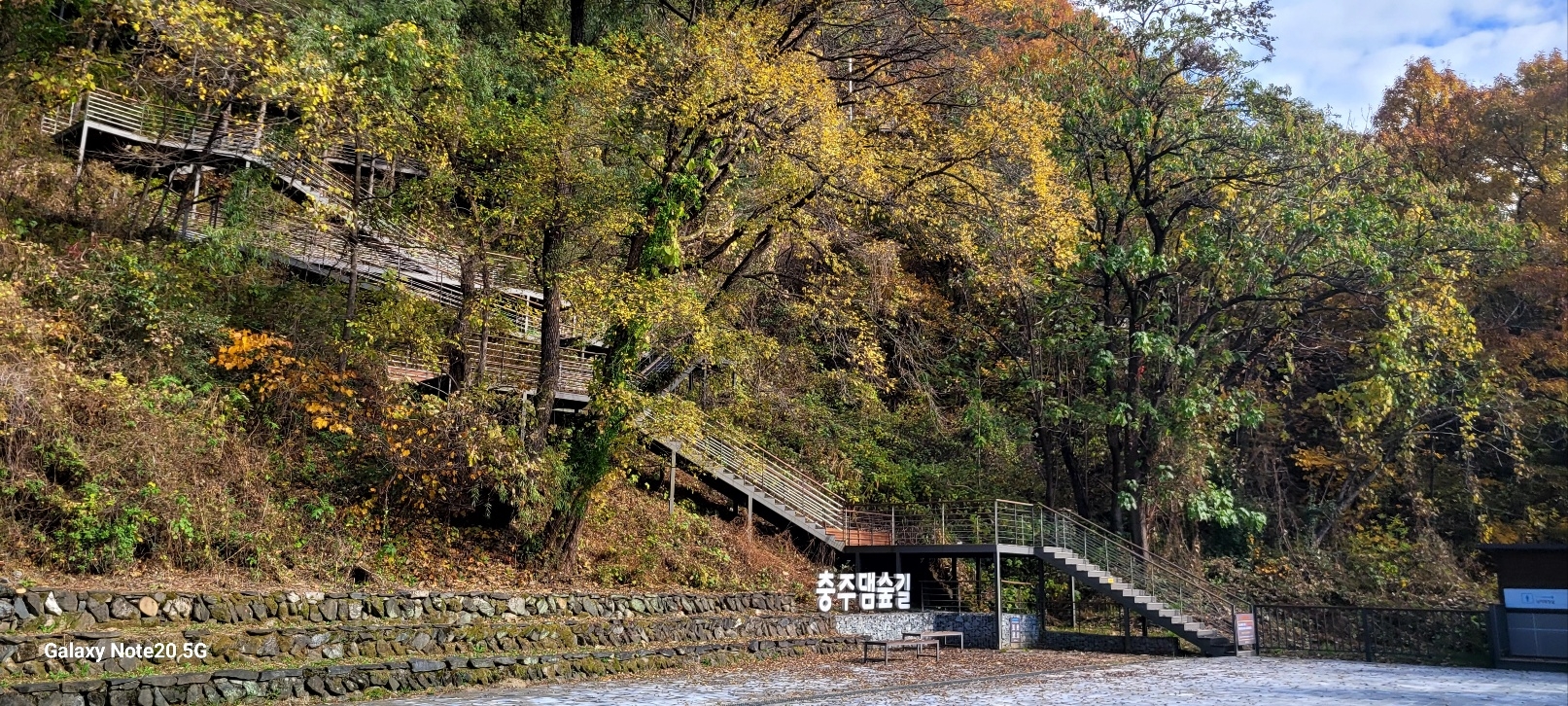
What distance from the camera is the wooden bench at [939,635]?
19.6 metres

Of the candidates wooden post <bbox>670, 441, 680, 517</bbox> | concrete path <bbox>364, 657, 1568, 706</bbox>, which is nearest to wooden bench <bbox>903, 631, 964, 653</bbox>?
concrete path <bbox>364, 657, 1568, 706</bbox>

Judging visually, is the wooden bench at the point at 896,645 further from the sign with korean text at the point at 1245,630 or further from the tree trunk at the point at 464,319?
the tree trunk at the point at 464,319

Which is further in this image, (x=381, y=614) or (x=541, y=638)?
(x=541, y=638)

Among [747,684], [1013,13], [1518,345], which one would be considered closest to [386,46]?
[747,684]

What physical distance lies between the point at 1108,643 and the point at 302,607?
1617cm

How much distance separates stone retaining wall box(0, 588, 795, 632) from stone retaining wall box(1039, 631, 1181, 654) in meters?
8.48

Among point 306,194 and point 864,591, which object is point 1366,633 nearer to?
point 864,591

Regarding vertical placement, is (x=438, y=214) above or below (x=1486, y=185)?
below

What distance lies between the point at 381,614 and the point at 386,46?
356 inches

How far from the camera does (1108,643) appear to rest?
2252 cm

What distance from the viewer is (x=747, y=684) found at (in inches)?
592

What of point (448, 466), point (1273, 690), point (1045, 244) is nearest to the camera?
point (1273, 690)

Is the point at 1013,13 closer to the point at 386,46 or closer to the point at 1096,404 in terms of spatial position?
the point at 1096,404

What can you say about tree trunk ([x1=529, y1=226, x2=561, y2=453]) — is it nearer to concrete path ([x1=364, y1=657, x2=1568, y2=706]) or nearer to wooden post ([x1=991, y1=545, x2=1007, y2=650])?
concrete path ([x1=364, y1=657, x2=1568, y2=706])
